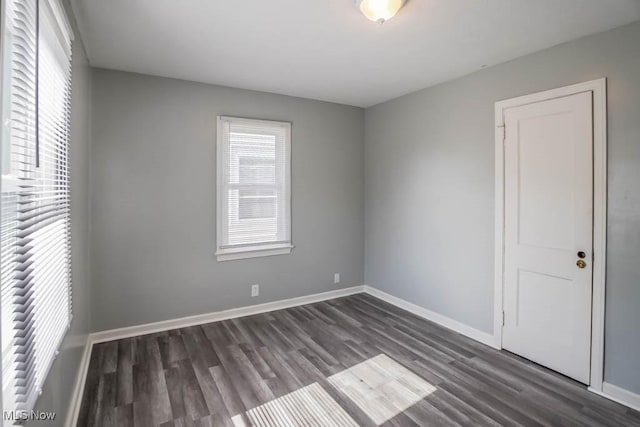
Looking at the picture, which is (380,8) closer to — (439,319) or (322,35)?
(322,35)

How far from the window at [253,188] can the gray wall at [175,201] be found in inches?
4.2

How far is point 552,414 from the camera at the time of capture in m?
2.17

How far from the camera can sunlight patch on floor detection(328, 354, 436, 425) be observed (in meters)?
2.21

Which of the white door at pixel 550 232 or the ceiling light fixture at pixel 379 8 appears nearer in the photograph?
the ceiling light fixture at pixel 379 8

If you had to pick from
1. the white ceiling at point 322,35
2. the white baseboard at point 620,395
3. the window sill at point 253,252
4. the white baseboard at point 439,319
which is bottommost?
the white baseboard at point 620,395

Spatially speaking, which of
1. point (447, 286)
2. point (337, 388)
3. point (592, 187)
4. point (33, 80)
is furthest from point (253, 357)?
point (592, 187)

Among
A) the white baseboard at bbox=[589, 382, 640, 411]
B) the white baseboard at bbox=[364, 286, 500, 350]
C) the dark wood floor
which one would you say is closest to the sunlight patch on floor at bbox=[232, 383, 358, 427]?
the dark wood floor

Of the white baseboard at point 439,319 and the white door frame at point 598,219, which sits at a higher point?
the white door frame at point 598,219

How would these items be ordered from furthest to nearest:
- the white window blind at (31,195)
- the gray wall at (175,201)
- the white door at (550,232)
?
the gray wall at (175,201)
the white door at (550,232)
the white window blind at (31,195)

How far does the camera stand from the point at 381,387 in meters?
2.45

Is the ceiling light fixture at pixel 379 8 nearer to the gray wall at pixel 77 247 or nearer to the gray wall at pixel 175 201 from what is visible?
the gray wall at pixel 77 247

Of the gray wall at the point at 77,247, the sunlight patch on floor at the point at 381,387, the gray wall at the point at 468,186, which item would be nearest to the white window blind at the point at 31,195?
the gray wall at the point at 77,247

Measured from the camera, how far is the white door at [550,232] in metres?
2.49

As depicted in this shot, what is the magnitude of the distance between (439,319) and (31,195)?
3640 millimetres
